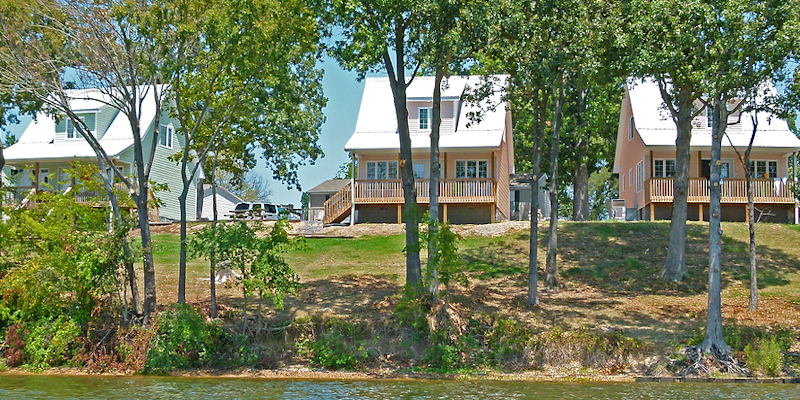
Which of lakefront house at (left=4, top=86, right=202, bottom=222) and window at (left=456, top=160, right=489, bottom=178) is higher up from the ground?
lakefront house at (left=4, top=86, right=202, bottom=222)

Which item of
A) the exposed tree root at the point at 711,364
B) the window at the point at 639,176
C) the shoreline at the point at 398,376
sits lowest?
the shoreline at the point at 398,376

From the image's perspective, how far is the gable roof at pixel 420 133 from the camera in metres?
35.2

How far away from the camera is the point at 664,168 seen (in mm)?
34938

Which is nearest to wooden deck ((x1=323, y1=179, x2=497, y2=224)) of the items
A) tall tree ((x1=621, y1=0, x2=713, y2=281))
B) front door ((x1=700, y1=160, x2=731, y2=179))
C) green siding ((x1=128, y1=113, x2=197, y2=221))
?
front door ((x1=700, y1=160, x2=731, y2=179))

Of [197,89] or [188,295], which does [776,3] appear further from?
[188,295]

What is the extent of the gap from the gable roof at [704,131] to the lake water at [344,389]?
19.1 meters

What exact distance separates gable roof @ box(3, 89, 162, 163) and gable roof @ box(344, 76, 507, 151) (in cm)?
→ 1103

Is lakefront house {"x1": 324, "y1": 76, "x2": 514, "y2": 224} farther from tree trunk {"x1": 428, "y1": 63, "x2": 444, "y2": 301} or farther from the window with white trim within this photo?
tree trunk {"x1": 428, "y1": 63, "x2": 444, "y2": 301}

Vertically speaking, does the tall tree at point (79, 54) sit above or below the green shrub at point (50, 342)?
above

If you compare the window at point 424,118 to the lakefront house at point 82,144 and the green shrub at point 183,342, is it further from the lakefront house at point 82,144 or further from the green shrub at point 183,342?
the green shrub at point 183,342

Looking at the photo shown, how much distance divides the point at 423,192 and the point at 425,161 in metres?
2.36

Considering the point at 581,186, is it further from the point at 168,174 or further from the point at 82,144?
the point at 82,144

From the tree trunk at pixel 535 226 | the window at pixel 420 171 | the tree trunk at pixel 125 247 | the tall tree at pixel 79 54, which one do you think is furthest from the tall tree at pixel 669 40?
the window at pixel 420 171

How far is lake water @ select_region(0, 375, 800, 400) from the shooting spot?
1515 cm
